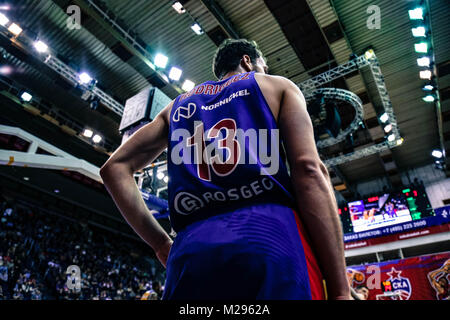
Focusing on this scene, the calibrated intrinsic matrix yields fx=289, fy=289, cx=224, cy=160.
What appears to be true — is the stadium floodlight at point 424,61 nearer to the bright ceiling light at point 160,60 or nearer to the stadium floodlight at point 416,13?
the stadium floodlight at point 416,13

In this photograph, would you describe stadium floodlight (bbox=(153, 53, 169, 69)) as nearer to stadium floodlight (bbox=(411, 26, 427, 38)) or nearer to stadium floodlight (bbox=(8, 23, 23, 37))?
stadium floodlight (bbox=(8, 23, 23, 37))

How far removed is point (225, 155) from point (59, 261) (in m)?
14.0

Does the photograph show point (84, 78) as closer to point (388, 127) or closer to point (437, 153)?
point (388, 127)

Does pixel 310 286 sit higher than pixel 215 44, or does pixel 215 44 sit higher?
pixel 215 44

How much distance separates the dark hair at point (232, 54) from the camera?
1.26m

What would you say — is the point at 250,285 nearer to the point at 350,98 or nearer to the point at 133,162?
the point at 133,162

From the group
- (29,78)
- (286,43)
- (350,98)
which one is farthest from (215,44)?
(29,78)

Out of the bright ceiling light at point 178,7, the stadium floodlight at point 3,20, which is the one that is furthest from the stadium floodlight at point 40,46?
the bright ceiling light at point 178,7

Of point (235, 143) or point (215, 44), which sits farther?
point (215, 44)

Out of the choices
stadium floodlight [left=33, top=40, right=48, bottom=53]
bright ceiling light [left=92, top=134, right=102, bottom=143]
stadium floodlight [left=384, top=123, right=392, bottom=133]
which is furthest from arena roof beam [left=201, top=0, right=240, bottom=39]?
bright ceiling light [left=92, top=134, right=102, bottom=143]

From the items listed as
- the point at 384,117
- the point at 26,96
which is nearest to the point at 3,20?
the point at 26,96

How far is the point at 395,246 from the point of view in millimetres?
11070

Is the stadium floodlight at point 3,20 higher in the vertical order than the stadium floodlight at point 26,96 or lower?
lower
